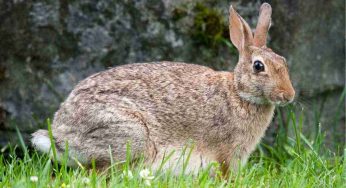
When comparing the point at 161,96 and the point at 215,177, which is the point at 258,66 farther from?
the point at 215,177

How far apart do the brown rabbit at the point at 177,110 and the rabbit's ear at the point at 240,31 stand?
0.03 ft

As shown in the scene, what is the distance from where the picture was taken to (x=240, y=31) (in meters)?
7.30

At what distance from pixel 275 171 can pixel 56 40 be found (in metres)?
2.77

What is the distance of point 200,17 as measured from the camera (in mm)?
8305

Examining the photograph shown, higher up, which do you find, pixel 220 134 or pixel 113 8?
pixel 113 8

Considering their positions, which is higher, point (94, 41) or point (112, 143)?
point (94, 41)

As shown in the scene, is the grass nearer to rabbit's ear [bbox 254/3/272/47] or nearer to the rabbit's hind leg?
the rabbit's hind leg

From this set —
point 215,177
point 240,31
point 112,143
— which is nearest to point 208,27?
point 240,31

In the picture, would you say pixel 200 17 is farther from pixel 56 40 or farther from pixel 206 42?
pixel 56 40

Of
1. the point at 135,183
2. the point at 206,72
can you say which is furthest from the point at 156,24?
the point at 135,183

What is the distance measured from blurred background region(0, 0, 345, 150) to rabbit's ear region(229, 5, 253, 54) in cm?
98

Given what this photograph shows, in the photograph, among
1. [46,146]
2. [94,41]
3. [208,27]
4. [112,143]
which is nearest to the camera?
[112,143]

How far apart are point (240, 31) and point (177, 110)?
99 cm

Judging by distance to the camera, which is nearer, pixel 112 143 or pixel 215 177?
pixel 215 177
